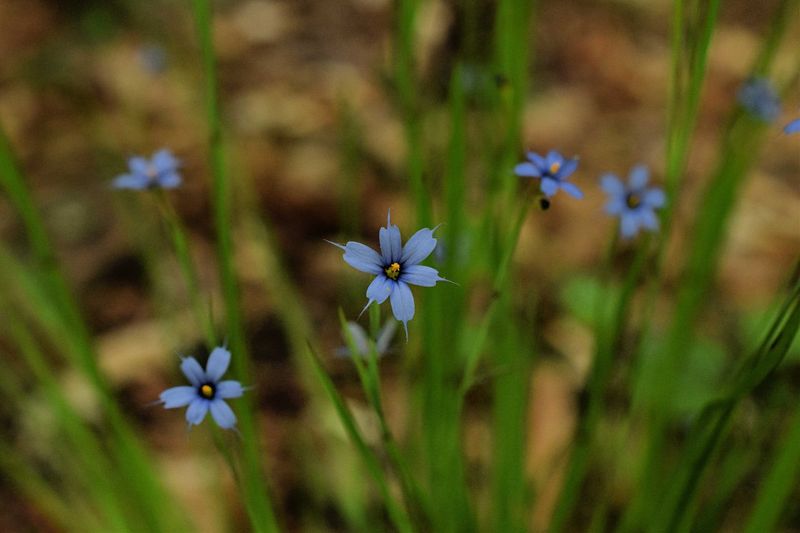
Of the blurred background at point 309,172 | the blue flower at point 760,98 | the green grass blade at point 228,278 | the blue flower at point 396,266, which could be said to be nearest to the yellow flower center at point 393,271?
the blue flower at point 396,266

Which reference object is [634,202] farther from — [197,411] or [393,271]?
[197,411]

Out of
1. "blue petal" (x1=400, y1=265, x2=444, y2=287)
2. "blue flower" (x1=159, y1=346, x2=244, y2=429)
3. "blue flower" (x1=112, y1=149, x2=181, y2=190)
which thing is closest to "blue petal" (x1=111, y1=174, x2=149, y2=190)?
"blue flower" (x1=112, y1=149, x2=181, y2=190)

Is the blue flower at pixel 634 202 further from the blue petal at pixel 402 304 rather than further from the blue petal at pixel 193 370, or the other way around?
the blue petal at pixel 193 370

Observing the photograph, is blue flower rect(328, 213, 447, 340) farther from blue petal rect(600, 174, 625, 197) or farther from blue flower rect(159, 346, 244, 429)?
blue petal rect(600, 174, 625, 197)

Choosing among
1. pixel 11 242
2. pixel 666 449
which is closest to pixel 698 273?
pixel 666 449

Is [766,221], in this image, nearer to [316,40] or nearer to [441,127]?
[441,127]
